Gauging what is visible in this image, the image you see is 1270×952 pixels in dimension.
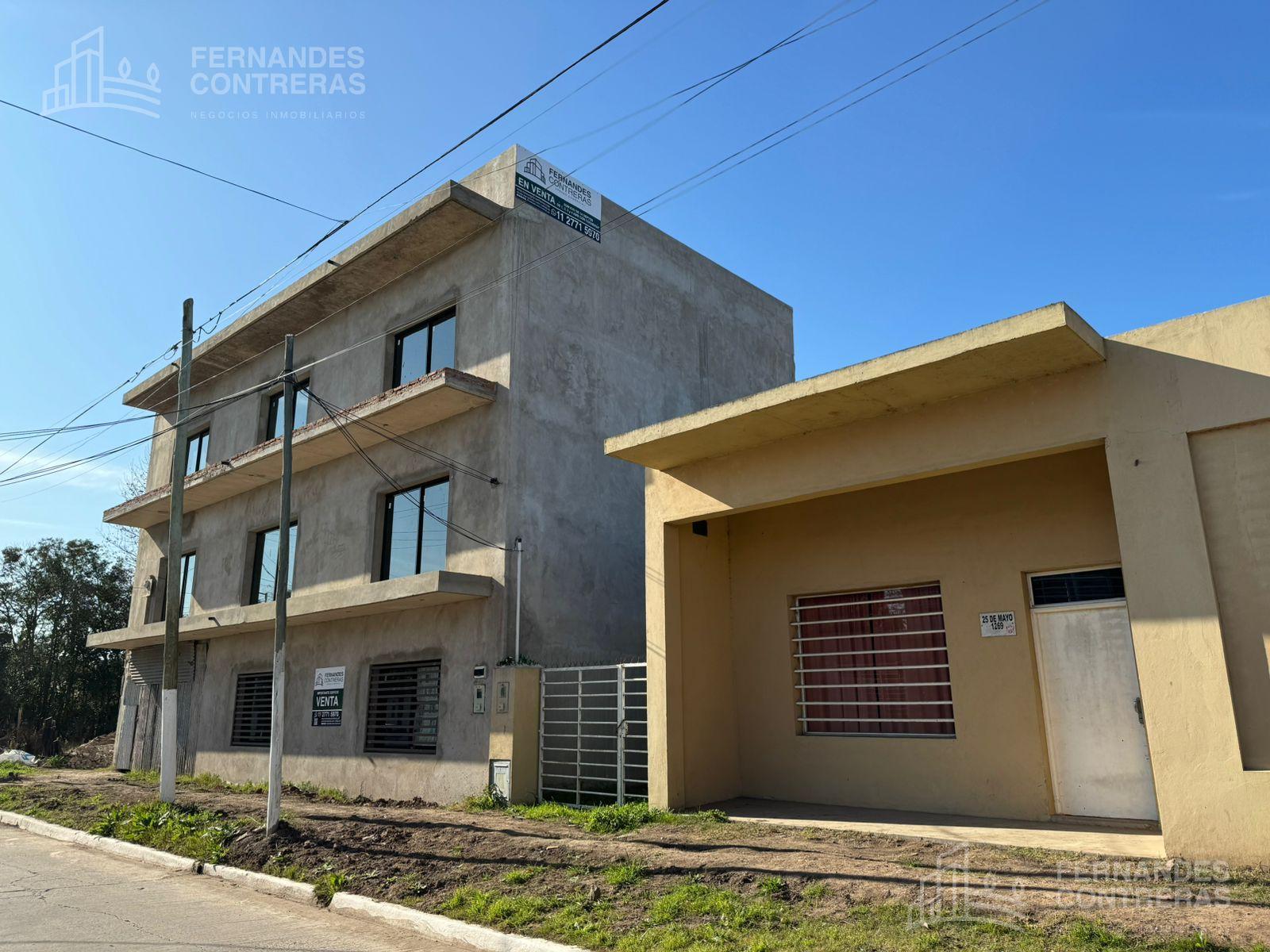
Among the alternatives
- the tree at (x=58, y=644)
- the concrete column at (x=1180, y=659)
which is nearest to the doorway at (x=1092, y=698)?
the concrete column at (x=1180, y=659)

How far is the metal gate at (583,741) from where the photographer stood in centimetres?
1273

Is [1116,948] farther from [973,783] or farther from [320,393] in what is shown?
[320,393]

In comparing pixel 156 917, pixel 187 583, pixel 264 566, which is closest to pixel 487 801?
pixel 156 917

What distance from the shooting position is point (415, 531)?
15836mm

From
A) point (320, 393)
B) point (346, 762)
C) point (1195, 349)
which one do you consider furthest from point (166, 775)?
point (1195, 349)

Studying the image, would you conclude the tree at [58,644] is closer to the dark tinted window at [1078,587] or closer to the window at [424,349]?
the window at [424,349]

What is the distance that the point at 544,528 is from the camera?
47.3 ft

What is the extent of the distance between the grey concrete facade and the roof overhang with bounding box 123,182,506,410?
11 cm

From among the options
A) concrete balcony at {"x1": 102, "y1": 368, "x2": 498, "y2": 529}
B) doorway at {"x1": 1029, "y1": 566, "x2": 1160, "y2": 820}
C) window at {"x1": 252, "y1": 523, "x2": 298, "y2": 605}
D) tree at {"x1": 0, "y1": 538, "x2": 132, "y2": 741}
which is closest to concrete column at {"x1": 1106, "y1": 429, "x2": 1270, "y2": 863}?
doorway at {"x1": 1029, "y1": 566, "x2": 1160, "y2": 820}

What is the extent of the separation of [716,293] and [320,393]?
8.67 meters

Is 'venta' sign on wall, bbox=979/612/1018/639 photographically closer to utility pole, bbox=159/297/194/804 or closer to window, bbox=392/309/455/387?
window, bbox=392/309/455/387

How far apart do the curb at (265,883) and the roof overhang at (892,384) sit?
6051 mm

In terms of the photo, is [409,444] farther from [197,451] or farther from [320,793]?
[197,451]

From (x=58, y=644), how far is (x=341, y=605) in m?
29.0
